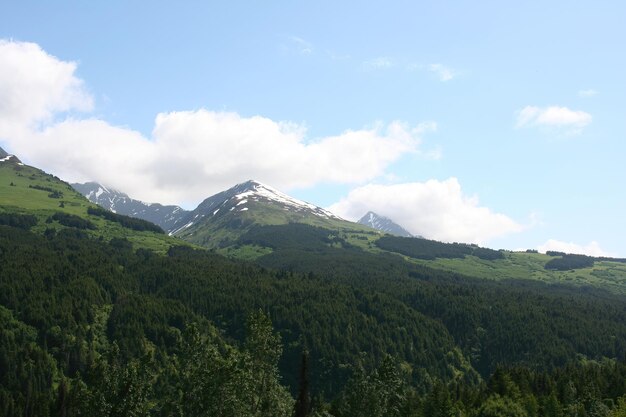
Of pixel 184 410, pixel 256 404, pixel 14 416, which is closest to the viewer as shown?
pixel 184 410

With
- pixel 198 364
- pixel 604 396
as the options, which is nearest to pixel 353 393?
pixel 198 364

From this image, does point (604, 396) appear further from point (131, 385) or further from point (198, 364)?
point (131, 385)

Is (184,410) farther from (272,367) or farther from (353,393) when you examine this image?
(353,393)

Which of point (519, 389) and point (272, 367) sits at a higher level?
point (272, 367)

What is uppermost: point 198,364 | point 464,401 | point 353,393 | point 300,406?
point 300,406

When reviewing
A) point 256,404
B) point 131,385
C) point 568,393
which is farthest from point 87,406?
point 568,393

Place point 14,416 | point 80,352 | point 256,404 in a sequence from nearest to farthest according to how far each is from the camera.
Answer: point 256,404 < point 14,416 < point 80,352

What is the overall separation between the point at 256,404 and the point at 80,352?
117972 millimetres

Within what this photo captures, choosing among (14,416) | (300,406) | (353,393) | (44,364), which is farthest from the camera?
(44,364)

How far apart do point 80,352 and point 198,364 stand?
4576 inches

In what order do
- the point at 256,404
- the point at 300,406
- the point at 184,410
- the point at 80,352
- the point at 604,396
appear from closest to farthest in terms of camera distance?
the point at 300,406 < the point at 184,410 < the point at 256,404 < the point at 604,396 < the point at 80,352

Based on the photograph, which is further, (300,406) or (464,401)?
(464,401)

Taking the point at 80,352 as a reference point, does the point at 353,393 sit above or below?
above

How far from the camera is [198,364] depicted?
342 ft
